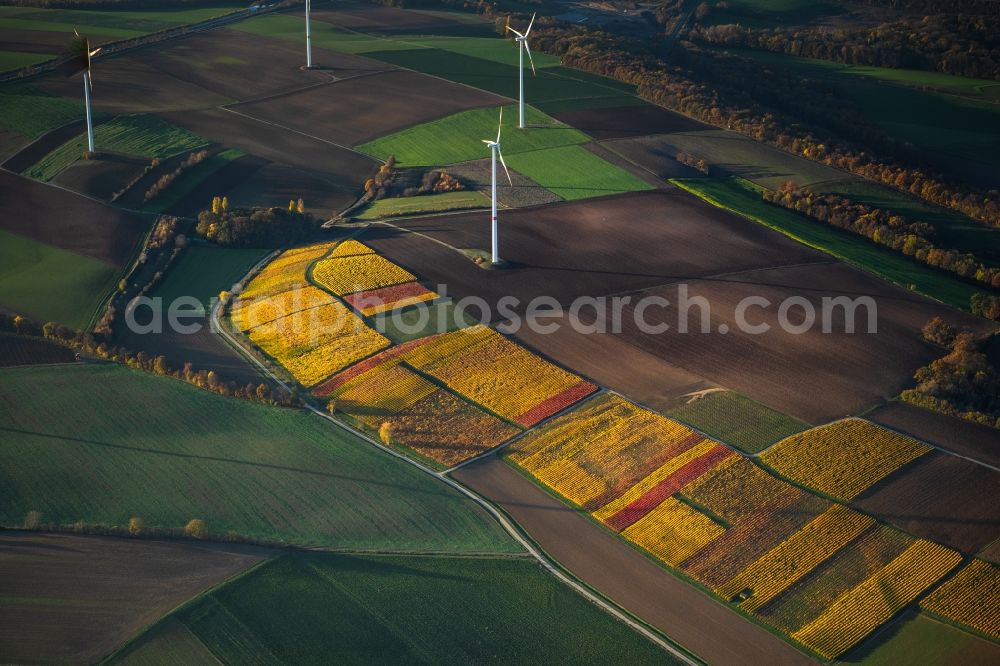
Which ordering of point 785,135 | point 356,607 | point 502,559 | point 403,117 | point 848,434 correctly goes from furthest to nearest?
point 403,117 → point 785,135 → point 848,434 → point 502,559 → point 356,607

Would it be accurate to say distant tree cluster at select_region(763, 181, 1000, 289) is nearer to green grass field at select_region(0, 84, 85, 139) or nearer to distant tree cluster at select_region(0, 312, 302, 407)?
distant tree cluster at select_region(0, 312, 302, 407)

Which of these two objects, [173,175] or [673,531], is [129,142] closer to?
[173,175]

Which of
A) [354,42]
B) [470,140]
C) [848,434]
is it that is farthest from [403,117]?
[848,434]

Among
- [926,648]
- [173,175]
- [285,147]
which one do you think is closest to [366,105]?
[285,147]

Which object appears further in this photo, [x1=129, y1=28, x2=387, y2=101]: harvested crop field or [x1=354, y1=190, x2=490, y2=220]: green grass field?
[x1=129, y1=28, x2=387, y2=101]: harvested crop field

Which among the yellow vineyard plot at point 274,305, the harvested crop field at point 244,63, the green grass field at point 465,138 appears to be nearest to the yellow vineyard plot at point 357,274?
the yellow vineyard plot at point 274,305

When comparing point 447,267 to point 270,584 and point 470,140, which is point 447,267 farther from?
point 270,584

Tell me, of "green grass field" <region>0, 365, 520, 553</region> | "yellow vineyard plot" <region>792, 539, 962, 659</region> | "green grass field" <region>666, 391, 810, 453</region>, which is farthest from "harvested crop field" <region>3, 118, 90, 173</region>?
"yellow vineyard plot" <region>792, 539, 962, 659</region>
